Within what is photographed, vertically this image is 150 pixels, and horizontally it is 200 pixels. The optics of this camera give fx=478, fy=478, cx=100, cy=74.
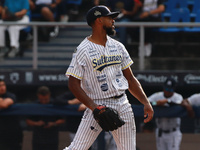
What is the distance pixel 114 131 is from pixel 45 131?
192 centimetres

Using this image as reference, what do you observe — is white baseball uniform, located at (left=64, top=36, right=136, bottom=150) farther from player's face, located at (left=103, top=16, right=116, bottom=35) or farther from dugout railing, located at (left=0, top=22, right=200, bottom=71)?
dugout railing, located at (left=0, top=22, right=200, bottom=71)

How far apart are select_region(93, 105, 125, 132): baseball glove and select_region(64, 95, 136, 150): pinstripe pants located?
0.54 ft

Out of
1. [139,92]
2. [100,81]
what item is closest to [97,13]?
[100,81]

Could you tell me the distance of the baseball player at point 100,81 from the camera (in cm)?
430

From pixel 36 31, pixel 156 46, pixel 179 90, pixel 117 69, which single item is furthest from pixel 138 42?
pixel 117 69

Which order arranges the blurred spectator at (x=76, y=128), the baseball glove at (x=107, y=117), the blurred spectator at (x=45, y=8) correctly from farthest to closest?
the blurred spectator at (x=45, y=8)
the blurred spectator at (x=76, y=128)
the baseball glove at (x=107, y=117)

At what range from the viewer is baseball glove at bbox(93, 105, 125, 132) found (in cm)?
417

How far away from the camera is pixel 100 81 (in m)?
4.38

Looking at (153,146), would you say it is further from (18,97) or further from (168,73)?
(18,97)

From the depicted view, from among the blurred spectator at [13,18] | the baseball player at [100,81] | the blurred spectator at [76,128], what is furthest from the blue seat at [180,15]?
the baseball player at [100,81]

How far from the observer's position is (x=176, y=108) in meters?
6.31

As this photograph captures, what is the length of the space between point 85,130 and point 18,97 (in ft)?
14.8

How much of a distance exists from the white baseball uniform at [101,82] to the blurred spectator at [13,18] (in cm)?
417

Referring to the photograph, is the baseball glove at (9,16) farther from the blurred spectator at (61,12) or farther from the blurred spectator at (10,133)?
the blurred spectator at (10,133)
